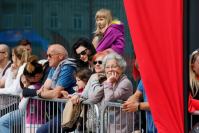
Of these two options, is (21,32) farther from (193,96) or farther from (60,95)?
(193,96)

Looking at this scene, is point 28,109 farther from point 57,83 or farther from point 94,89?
point 94,89

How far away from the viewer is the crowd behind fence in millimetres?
7422

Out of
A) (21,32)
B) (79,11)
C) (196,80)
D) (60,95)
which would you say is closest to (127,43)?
(79,11)

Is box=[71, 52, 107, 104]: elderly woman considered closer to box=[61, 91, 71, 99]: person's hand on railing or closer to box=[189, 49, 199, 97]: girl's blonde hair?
box=[61, 91, 71, 99]: person's hand on railing

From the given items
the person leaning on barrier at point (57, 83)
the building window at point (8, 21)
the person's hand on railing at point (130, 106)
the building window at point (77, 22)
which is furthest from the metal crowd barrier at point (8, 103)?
the building window at point (8, 21)

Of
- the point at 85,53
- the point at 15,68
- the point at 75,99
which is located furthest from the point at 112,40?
the point at 15,68

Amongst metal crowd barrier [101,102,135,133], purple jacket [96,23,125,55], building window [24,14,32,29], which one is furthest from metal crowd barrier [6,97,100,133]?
building window [24,14,32,29]

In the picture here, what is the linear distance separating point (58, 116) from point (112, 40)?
124 centimetres

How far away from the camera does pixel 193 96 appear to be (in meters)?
6.49

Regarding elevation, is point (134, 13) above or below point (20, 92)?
above

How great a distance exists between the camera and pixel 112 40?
884cm

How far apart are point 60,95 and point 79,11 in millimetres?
5972

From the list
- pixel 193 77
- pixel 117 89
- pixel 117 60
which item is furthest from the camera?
pixel 117 60

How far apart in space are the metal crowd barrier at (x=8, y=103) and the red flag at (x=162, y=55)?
13.4 feet
